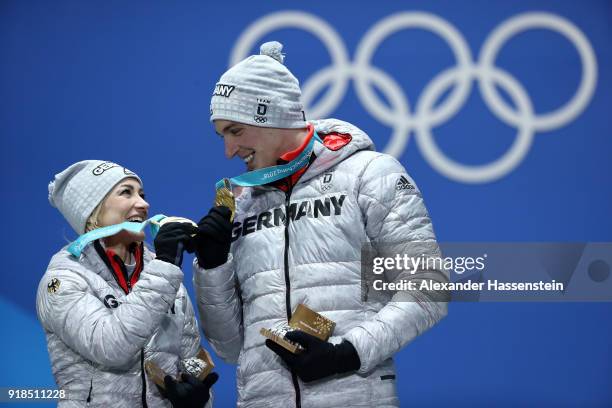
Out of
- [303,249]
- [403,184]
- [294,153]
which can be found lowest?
[303,249]

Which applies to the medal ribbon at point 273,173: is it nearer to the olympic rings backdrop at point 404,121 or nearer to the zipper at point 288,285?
the zipper at point 288,285

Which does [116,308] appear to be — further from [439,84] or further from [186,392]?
[439,84]

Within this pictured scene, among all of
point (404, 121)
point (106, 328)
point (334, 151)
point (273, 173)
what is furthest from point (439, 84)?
point (106, 328)

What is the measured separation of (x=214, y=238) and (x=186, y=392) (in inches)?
18.0

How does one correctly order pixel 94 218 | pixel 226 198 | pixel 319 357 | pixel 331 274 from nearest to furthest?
pixel 319 357 → pixel 331 274 → pixel 226 198 → pixel 94 218

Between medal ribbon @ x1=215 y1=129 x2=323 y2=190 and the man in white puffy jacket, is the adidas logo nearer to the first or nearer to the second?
the man in white puffy jacket

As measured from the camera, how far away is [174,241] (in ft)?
9.68

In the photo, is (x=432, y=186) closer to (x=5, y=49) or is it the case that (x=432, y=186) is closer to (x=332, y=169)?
(x=332, y=169)

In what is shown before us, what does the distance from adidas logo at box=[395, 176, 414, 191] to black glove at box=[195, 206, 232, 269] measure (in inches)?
Answer: 18.5

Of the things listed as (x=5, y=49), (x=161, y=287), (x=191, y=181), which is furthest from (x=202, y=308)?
(x=5, y=49)

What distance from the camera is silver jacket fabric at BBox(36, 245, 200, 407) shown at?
2.90 metres

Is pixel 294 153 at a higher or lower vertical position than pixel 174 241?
higher

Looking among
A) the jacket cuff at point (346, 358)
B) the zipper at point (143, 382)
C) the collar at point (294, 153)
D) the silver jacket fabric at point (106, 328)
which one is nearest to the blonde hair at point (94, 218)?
the silver jacket fabric at point (106, 328)

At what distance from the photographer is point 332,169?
2.99 m
